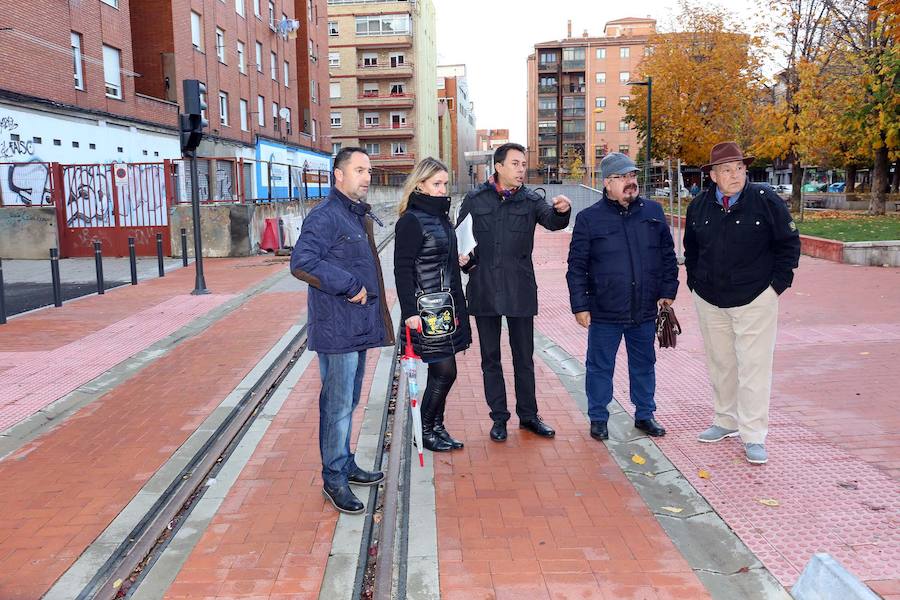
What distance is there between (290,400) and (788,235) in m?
4.02

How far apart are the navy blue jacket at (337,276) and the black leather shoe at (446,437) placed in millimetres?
1213

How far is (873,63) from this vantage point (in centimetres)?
2602

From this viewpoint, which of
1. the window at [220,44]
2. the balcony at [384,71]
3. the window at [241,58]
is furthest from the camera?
the balcony at [384,71]

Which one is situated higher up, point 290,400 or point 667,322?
Answer: point 667,322

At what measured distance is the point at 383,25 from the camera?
6812cm

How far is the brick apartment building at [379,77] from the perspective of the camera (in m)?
67.8

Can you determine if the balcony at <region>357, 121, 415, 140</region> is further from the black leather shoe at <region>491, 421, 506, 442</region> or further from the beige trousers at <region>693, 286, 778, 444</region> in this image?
the beige trousers at <region>693, 286, 778, 444</region>

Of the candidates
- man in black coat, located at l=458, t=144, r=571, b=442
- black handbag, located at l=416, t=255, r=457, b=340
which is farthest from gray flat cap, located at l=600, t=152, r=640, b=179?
black handbag, located at l=416, t=255, r=457, b=340

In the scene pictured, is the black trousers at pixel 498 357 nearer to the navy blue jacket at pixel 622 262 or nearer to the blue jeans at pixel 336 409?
the navy blue jacket at pixel 622 262

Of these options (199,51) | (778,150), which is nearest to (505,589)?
(778,150)

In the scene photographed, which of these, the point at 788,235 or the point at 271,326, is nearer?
the point at 788,235

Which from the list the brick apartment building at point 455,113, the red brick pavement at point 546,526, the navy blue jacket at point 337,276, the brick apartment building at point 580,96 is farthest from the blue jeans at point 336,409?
the brick apartment building at point 455,113

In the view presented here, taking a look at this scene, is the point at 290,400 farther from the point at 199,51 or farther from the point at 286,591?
the point at 199,51

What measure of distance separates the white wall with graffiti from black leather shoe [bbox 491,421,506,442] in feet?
57.8
